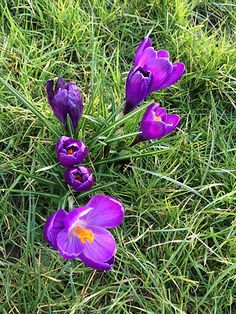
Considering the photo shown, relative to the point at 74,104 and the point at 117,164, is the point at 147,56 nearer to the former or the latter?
the point at 74,104

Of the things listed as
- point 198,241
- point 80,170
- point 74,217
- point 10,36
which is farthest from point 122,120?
point 10,36

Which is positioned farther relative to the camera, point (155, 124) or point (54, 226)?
point (155, 124)

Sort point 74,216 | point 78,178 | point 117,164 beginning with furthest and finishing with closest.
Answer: point 117,164 → point 78,178 → point 74,216

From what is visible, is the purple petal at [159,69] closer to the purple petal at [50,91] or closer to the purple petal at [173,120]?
the purple petal at [173,120]

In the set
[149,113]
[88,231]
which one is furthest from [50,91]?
[88,231]

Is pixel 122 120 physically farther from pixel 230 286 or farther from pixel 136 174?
pixel 230 286
